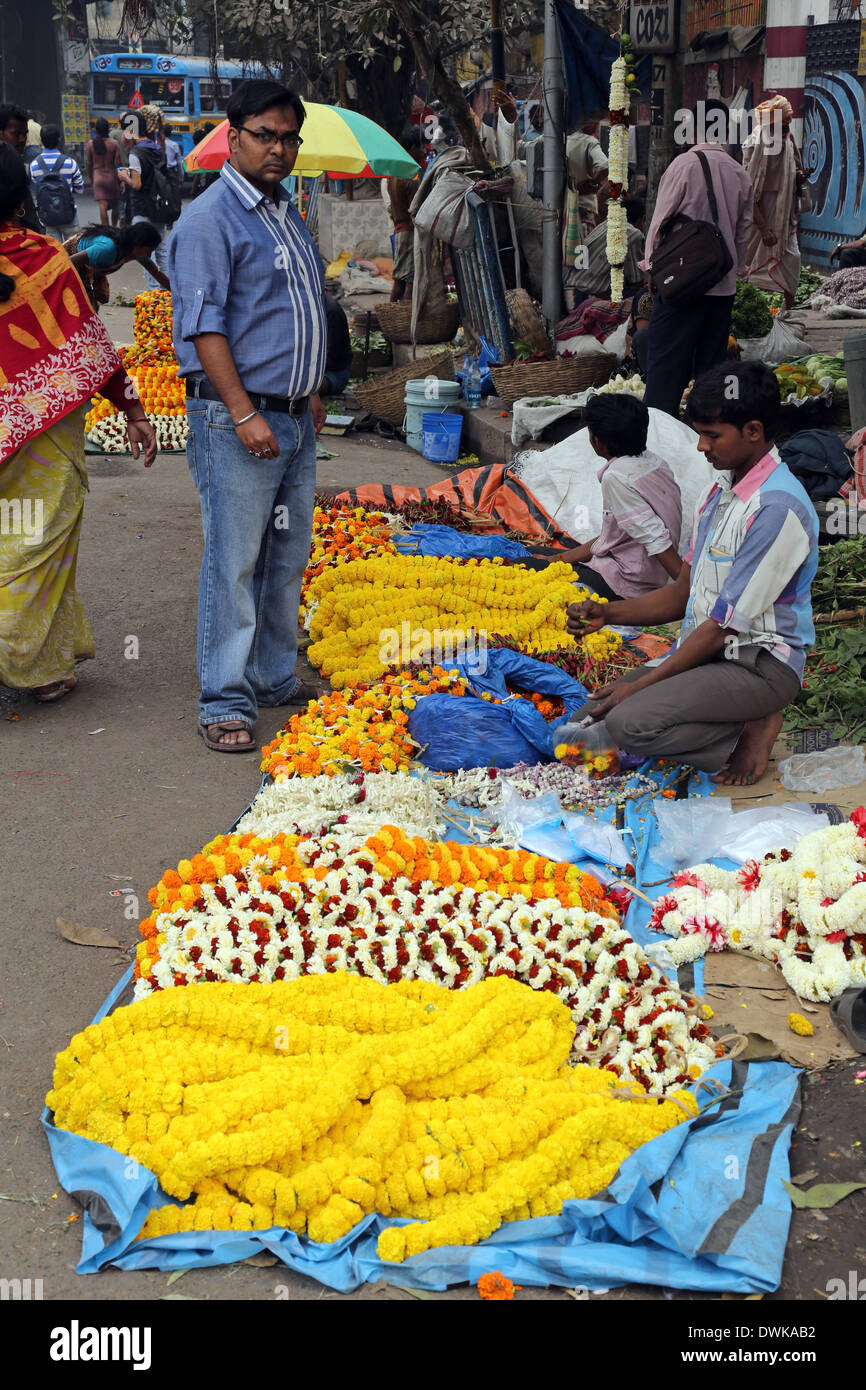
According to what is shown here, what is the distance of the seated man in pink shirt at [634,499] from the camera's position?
548cm

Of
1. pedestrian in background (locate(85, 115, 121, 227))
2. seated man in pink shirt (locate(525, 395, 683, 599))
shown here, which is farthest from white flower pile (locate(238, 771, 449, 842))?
pedestrian in background (locate(85, 115, 121, 227))

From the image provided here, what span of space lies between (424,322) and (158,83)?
25.7 meters

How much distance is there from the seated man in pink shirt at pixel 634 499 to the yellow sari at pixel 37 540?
2.16m

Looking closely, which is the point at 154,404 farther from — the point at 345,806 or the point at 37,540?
the point at 345,806

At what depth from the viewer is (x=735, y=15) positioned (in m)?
14.0

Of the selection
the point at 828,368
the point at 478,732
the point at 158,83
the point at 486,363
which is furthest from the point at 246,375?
the point at 158,83

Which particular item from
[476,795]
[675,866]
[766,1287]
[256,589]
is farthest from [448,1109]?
[256,589]

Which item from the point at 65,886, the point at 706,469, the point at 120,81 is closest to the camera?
the point at 65,886

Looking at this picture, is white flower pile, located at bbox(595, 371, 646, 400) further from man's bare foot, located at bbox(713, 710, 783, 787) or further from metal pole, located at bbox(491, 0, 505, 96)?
metal pole, located at bbox(491, 0, 505, 96)

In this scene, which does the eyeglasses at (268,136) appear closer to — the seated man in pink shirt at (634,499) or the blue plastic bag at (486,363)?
the seated man in pink shirt at (634,499)

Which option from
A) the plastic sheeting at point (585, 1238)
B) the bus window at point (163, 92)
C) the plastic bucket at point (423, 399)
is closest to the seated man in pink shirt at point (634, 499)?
the plastic sheeting at point (585, 1238)

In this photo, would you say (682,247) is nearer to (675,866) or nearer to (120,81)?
(675,866)

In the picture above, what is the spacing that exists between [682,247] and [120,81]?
30.7 metres

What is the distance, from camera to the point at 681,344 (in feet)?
23.9
